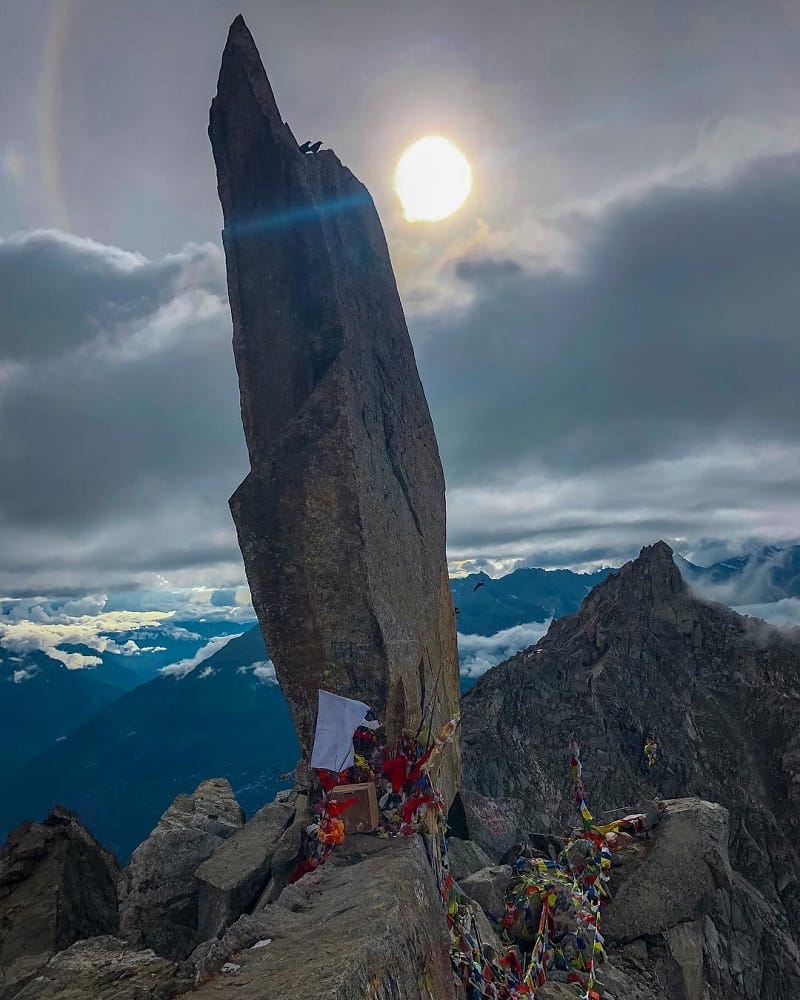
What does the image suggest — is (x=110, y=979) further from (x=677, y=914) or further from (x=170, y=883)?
(x=677, y=914)

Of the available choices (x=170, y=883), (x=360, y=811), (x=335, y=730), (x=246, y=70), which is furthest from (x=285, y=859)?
(x=246, y=70)

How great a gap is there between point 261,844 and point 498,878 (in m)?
6.85

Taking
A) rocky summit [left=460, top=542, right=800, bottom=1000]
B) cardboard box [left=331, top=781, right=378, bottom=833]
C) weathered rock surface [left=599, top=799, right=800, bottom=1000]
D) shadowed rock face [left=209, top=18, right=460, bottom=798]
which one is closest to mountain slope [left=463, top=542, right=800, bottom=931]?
rocky summit [left=460, top=542, right=800, bottom=1000]

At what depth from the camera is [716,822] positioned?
21203 mm

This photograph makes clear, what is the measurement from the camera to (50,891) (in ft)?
53.1

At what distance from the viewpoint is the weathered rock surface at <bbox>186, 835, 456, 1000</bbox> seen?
861cm

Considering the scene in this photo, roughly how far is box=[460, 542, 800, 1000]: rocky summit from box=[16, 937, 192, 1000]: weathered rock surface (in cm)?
6572

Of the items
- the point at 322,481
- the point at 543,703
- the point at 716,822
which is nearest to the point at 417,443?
the point at 322,481

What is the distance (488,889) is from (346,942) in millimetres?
10349

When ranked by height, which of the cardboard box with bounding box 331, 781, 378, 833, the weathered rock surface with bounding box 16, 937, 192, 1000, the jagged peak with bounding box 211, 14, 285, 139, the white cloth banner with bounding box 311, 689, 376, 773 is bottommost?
A: the weathered rock surface with bounding box 16, 937, 192, 1000

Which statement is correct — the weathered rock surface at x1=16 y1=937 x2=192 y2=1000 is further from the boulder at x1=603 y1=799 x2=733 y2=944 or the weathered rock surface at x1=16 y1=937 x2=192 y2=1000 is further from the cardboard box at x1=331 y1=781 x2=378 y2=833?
the boulder at x1=603 y1=799 x2=733 y2=944

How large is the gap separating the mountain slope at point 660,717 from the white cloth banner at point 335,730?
75271 millimetres

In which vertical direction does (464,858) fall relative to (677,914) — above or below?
above

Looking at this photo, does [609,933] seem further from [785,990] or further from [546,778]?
[546,778]
